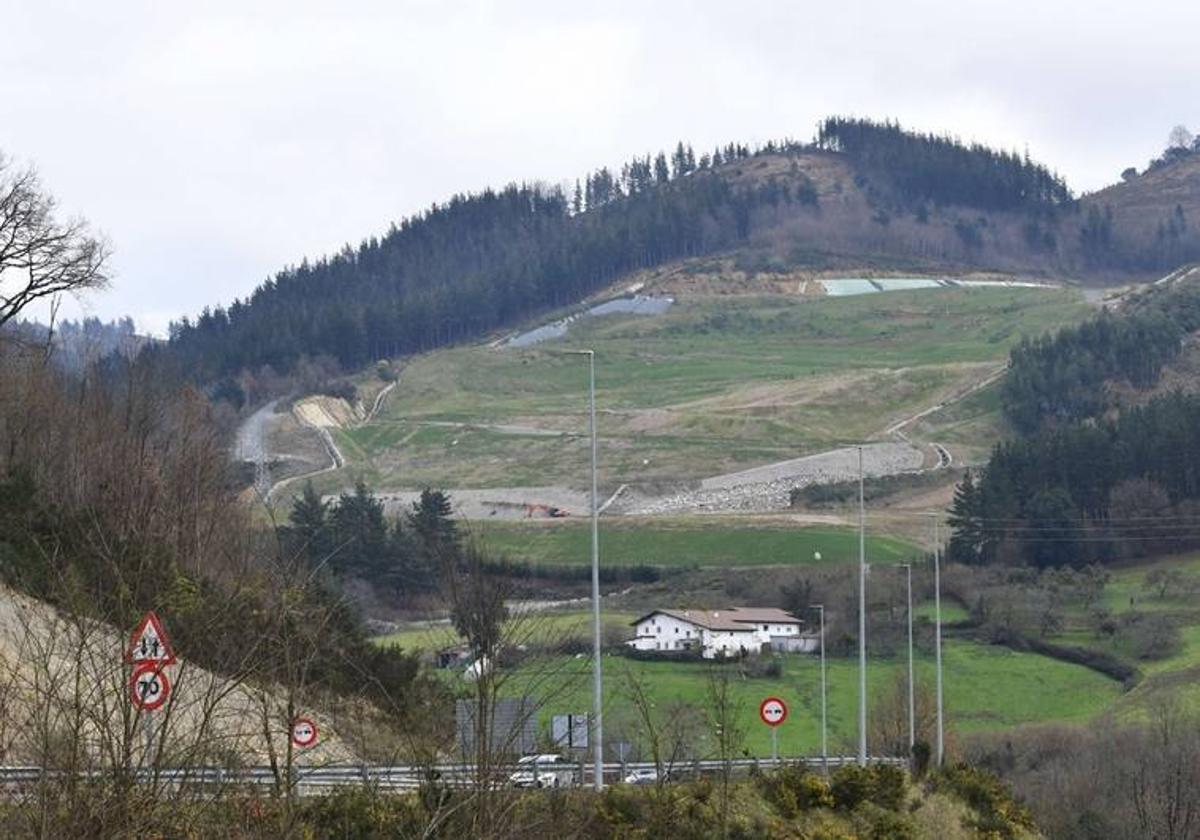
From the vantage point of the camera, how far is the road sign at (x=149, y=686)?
55.0ft

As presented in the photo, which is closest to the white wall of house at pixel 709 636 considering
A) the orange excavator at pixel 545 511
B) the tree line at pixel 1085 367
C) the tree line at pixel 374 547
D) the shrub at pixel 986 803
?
the tree line at pixel 374 547

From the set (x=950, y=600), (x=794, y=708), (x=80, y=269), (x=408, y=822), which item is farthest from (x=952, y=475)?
(x=408, y=822)

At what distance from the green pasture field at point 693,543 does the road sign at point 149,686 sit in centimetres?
9442

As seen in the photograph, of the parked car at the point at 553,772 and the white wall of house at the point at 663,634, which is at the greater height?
the parked car at the point at 553,772

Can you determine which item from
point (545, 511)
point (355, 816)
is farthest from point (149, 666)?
point (545, 511)

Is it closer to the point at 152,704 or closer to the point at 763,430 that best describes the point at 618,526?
the point at 763,430

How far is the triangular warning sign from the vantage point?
1742 cm

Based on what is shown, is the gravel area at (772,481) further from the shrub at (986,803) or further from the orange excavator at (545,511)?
the shrub at (986,803)

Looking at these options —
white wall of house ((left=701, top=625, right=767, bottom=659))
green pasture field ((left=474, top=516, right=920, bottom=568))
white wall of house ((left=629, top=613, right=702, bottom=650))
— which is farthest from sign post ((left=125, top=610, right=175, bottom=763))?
green pasture field ((left=474, top=516, right=920, bottom=568))

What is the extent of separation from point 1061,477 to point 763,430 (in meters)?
51.6

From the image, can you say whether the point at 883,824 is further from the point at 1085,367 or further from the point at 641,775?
the point at 1085,367

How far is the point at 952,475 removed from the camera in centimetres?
14875

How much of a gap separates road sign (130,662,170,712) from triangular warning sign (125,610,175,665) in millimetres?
80

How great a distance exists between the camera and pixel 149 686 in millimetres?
17047
